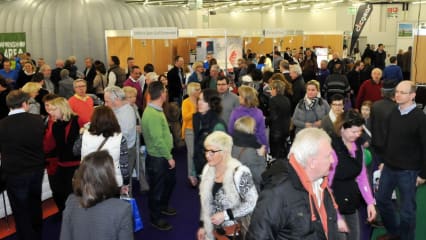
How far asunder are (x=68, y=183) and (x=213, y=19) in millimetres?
23502

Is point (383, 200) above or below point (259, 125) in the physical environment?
below

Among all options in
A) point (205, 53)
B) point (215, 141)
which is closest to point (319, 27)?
point (205, 53)

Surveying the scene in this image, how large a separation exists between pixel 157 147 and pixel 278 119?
2.17 m

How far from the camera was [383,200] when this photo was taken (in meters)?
3.86

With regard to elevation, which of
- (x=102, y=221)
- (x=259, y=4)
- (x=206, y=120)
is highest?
(x=259, y=4)

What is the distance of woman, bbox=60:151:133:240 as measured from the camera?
2027 mm

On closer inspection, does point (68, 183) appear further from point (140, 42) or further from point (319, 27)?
point (319, 27)

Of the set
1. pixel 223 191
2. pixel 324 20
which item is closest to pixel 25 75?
pixel 223 191

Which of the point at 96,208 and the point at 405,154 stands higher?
the point at 96,208

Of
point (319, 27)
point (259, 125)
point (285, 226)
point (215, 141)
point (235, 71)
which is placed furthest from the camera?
point (319, 27)

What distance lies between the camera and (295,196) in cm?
184

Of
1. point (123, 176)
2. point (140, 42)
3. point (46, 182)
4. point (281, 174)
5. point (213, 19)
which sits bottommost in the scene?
point (46, 182)

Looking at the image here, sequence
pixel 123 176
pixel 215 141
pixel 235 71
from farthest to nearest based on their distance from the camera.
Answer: pixel 235 71 → pixel 123 176 → pixel 215 141

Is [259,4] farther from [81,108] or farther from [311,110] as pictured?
[81,108]
